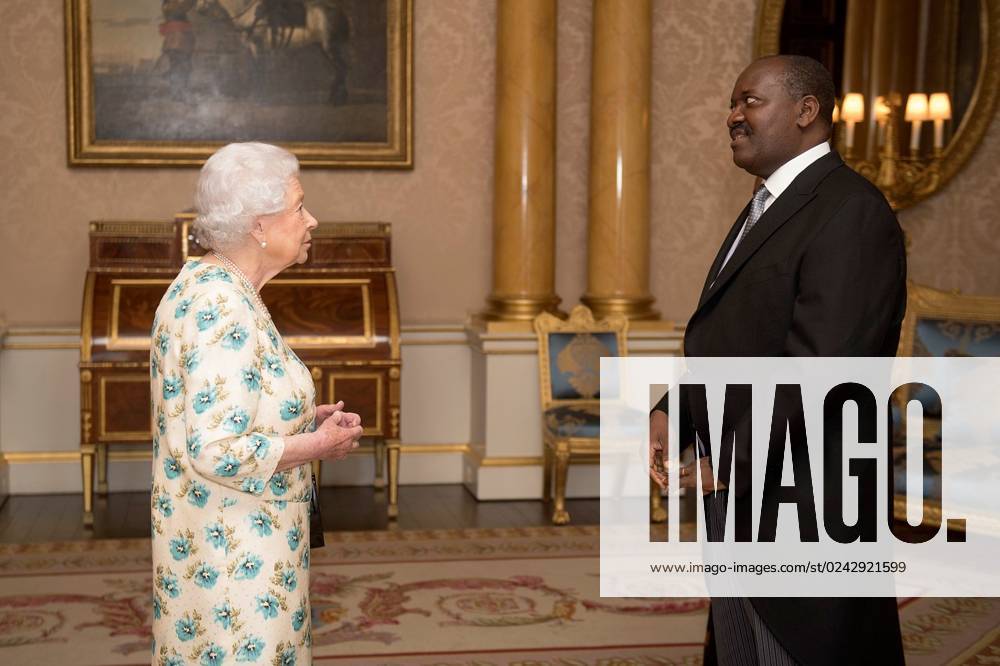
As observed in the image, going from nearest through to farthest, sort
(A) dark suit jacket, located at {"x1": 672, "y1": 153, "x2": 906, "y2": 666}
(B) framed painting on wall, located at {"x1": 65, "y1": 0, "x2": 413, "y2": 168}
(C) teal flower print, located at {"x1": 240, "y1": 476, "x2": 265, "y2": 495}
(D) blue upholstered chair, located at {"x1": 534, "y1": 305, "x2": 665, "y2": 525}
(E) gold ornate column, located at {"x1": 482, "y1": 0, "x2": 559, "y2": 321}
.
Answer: (A) dark suit jacket, located at {"x1": 672, "y1": 153, "x2": 906, "y2": 666} < (C) teal flower print, located at {"x1": 240, "y1": 476, "x2": 265, "y2": 495} < (D) blue upholstered chair, located at {"x1": 534, "y1": 305, "x2": 665, "y2": 525} < (B) framed painting on wall, located at {"x1": 65, "y1": 0, "x2": 413, "y2": 168} < (E) gold ornate column, located at {"x1": 482, "y1": 0, "x2": 559, "y2": 321}

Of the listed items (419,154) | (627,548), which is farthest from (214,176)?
(419,154)

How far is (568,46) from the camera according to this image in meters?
6.74

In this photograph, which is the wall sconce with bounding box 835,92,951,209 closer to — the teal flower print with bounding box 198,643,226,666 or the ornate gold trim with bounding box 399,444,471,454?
the ornate gold trim with bounding box 399,444,471,454

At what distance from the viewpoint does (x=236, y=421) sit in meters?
2.22

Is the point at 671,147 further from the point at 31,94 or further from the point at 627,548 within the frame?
the point at 31,94

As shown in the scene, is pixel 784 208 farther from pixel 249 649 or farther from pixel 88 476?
pixel 88 476

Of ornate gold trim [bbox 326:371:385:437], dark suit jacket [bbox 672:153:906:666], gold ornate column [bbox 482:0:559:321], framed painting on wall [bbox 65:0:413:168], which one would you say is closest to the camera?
dark suit jacket [bbox 672:153:906:666]

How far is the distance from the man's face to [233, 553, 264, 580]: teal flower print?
1.25m

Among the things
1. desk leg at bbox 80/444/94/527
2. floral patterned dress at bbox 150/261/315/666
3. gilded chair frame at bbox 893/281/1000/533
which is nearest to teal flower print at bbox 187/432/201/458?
floral patterned dress at bbox 150/261/315/666

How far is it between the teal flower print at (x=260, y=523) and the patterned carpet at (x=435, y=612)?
63.5 inches

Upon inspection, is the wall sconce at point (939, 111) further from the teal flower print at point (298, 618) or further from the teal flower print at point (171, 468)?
the teal flower print at point (171, 468)

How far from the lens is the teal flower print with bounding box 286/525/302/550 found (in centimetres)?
241

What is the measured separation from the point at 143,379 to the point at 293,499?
3.61m

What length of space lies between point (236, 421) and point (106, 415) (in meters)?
3.85
